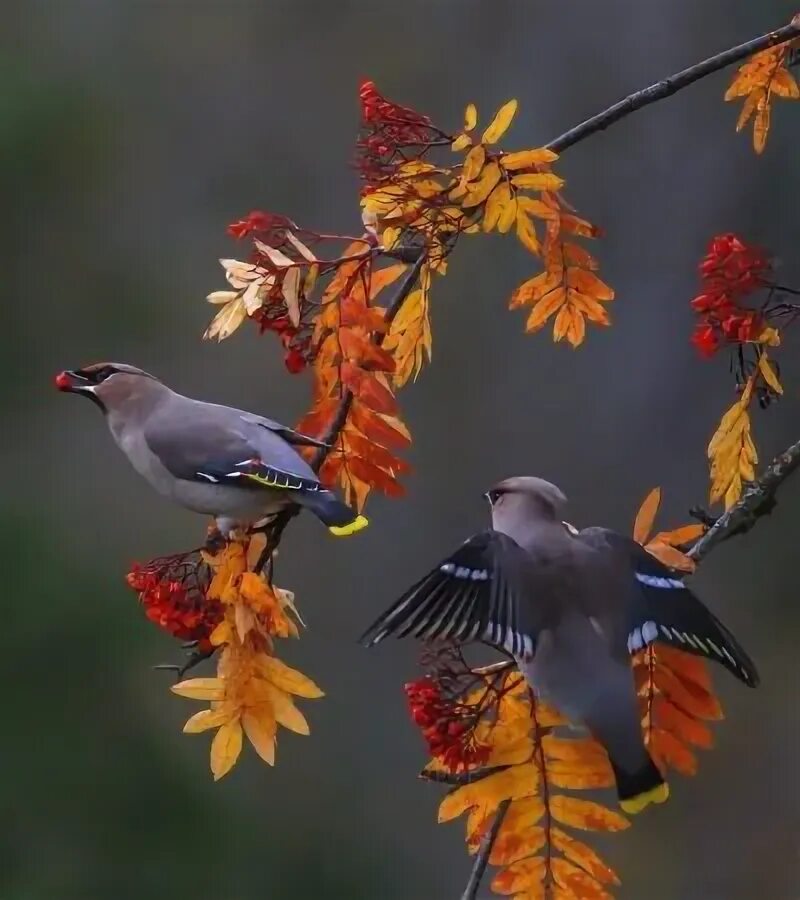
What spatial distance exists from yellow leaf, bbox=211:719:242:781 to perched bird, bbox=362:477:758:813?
0.50ft

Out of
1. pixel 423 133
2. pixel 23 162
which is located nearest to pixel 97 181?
pixel 23 162

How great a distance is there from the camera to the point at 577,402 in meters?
1.76

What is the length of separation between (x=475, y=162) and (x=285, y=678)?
27 cm

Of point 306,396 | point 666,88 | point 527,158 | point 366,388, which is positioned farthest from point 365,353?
point 306,396

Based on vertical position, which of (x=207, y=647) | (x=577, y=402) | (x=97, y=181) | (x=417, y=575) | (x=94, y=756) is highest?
(x=97, y=181)

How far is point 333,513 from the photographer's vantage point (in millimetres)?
570

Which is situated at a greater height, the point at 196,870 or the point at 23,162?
the point at 23,162

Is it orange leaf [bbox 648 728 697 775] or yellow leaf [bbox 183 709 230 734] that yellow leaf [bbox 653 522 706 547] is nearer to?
orange leaf [bbox 648 728 697 775]

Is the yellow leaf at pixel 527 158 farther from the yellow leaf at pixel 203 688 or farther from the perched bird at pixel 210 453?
the yellow leaf at pixel 203 688

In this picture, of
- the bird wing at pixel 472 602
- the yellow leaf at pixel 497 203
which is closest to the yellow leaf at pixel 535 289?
the yellow leaf at pixel 497 203

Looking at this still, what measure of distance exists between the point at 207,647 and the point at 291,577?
4.80 feet

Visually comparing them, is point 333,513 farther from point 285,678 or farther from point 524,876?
point 524,876

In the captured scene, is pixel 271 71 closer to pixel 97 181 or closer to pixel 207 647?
pixel 97 181

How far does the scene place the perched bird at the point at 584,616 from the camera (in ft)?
1.76
